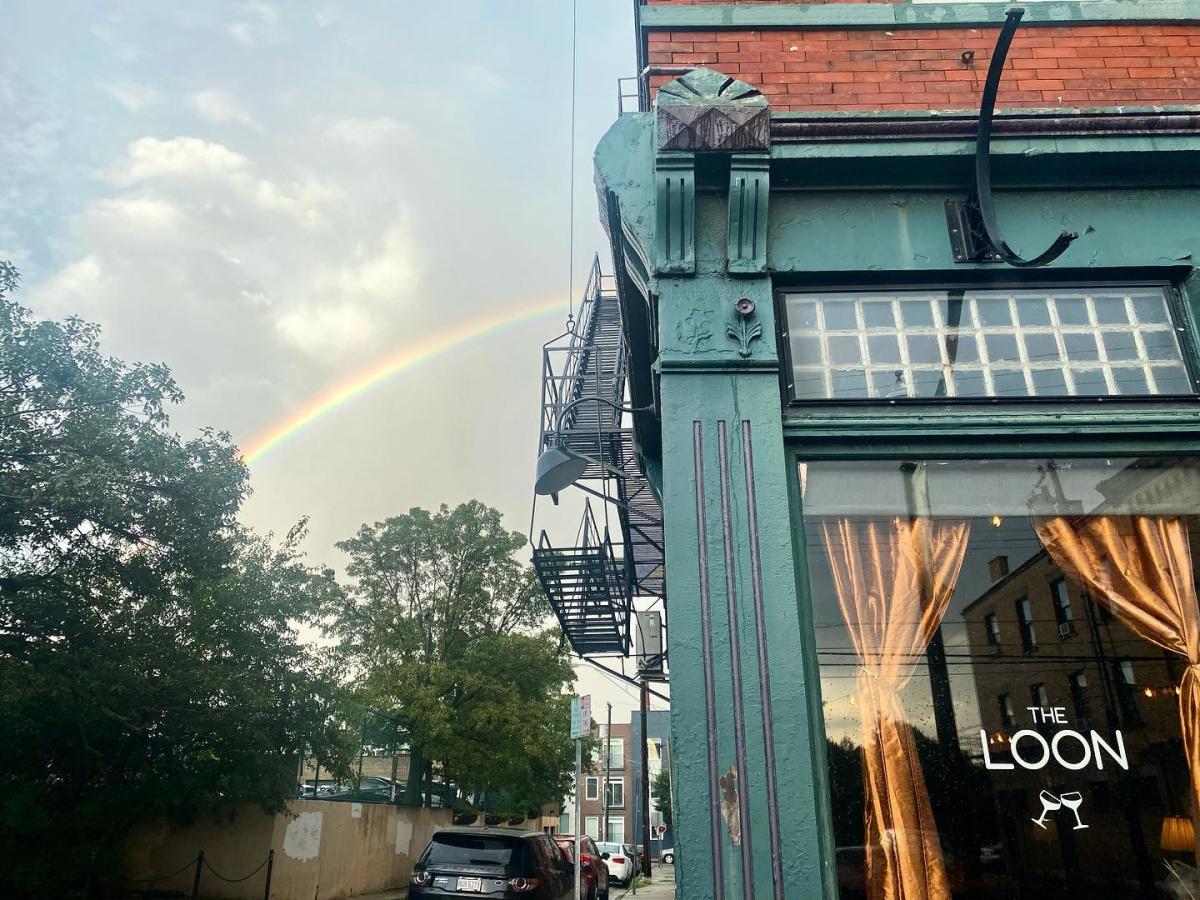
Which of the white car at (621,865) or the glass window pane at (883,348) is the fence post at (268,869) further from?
the white car at (621,865)

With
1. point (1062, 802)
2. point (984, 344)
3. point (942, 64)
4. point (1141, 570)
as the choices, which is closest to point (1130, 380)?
point (984, 344)

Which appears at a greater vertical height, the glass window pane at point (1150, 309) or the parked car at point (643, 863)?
the glass window pane at point (1150, 309)

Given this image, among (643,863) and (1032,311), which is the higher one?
(1032,311)

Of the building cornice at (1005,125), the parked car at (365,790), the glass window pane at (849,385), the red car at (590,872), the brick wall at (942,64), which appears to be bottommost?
the red car at (590,872)

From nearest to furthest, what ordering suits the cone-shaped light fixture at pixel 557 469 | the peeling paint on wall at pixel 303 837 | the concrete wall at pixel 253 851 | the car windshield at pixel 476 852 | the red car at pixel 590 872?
the cone-shaped light fixture at pixel 557 469 < the car windshield at pixel 476 852 < the concrete wall at pixel 253 851 < the peeling paint on wall at pixel 303 837 < the red car at pixel 590 872

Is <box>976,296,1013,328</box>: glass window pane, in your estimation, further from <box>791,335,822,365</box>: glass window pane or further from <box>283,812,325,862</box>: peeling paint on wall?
<box>283,812,325,862</box>: peeling paint on wall

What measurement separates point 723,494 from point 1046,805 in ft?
6.93

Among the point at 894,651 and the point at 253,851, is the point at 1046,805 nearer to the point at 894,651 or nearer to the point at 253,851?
the point at 894,651

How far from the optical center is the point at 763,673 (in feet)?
12.7

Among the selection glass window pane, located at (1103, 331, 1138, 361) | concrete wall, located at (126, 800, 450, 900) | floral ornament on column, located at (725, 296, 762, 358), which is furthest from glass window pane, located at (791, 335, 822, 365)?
concrete wall, located at (126, 800, 450, 900)

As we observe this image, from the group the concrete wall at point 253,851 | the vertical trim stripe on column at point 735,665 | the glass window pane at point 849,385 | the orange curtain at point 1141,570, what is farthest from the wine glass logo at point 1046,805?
the concrete wall at point 253,851

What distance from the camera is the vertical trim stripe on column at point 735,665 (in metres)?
3.60

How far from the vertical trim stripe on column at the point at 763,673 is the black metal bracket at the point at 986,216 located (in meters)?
1.69

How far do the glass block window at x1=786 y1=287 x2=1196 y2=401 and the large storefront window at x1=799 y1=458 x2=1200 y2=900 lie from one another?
43 centimetres
